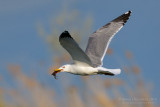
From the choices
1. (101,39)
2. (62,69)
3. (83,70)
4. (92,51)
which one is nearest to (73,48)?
(83,70)

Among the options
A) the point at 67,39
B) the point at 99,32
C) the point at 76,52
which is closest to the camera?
the point at 67,39

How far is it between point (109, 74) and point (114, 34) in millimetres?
1258

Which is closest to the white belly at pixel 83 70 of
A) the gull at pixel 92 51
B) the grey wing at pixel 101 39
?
the gull at pixel 92 51

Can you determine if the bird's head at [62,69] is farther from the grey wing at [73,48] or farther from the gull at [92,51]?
the grey wing at [73,48]

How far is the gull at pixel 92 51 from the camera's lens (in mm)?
5430

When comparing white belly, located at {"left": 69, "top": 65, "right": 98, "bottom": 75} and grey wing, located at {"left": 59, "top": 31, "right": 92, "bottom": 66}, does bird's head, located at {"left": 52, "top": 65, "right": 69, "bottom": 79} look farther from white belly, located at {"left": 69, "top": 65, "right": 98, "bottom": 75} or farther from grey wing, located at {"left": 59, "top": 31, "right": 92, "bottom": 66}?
grey wing, located at {"left": 59, "top": 31, "right": 92, "bottom": 66}

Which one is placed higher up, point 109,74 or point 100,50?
point 100,50

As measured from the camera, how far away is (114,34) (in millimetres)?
6797

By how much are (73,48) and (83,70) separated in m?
0.51

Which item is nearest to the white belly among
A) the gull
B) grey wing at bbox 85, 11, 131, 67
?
the gull

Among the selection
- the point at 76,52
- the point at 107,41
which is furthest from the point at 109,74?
the point at 107,41

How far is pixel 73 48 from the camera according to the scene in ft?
18.0

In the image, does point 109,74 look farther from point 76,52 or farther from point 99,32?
point 99,32

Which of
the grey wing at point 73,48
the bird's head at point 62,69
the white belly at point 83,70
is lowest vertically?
the white belly at point 83,70
